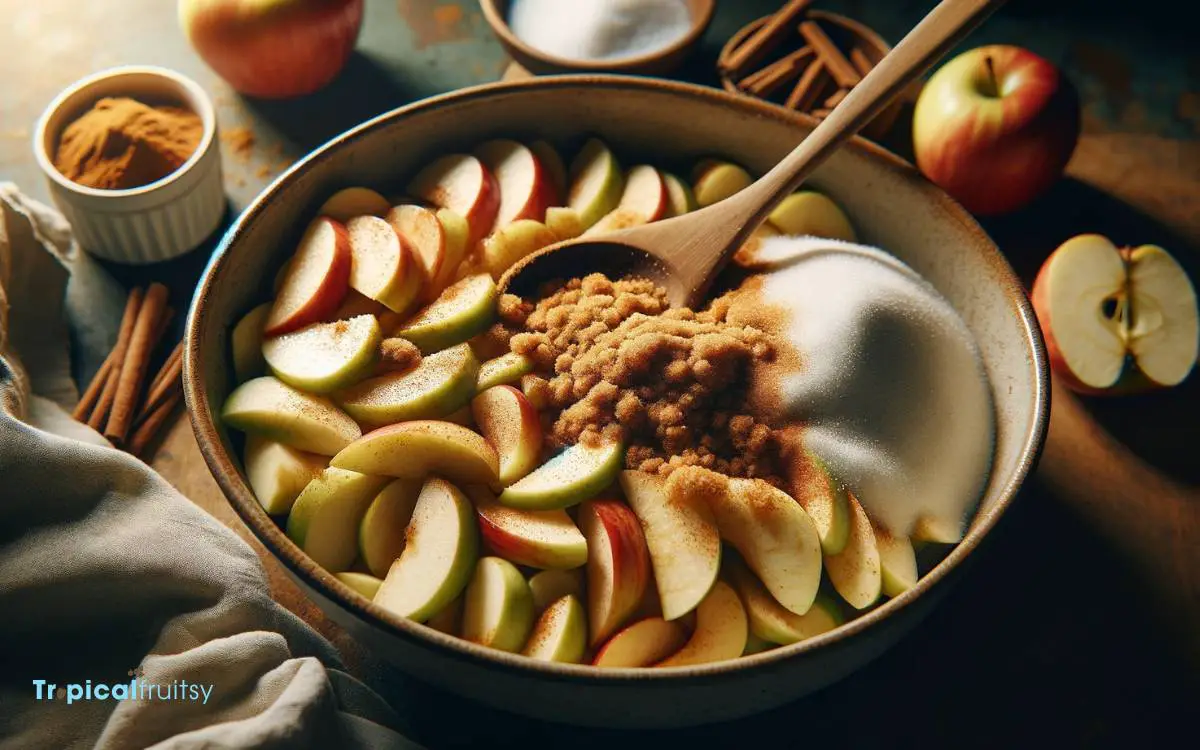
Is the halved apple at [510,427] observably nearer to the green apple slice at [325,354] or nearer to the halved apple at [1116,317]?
the green apple slice at [325,354]

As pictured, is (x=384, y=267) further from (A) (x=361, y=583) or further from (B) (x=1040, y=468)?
(B) (x=1040, y=468)

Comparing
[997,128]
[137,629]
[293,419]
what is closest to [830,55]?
[997,128]

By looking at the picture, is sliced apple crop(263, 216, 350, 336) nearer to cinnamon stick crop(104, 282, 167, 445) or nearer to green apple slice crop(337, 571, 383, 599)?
cinnamon stick crop(104, 282, 167, 445)

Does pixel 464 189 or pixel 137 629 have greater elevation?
pixel 464 189

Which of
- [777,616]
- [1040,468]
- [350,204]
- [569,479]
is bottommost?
[1040,468]

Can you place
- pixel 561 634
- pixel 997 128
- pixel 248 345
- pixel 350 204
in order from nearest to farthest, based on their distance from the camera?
pixel 561 634, pixel 248 345, pixel 350 204, pixel 997 128

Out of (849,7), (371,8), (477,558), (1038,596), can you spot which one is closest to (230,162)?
(371,8)
